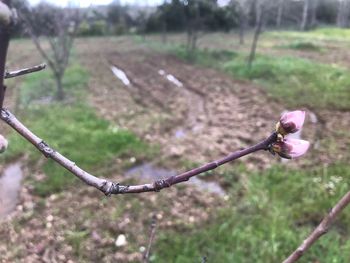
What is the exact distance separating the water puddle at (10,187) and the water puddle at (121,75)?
553 cm

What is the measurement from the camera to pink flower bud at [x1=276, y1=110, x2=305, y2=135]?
2.10ft

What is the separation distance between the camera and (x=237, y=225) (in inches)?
173

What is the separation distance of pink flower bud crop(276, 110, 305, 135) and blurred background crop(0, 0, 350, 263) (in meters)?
0.49

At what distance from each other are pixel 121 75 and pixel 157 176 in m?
7.26

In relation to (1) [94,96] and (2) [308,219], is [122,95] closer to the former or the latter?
(1) [94,96]

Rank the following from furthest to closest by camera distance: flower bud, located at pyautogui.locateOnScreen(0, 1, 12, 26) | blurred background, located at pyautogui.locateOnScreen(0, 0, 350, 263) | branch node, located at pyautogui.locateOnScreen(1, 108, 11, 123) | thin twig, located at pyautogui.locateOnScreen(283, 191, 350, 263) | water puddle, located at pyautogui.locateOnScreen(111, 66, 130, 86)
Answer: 1. water puddle, located at pyautogui.locateOnScreen(111, 66, 130, 86)
2. blurred background, located at pyautogui.locateOnScreen(0, 0, 350, 263)
3. thin twig, located at pyautogui.locateOnScreen(283, 191, 350, 263)
4. branch node, located at pyautogui.locateOnScreen(1, 108, 11, 123)
5. flower bud, located at pyautogui.locateOnScreen(0, 1, 12, 26)

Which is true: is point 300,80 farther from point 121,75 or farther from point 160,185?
point 160,185

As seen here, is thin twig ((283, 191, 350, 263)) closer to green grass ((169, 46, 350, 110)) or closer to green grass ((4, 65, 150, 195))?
green grass ((4, 65, 150, 195))

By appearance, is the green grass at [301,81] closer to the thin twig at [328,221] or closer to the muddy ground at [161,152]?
the muddy ground at [161,152]

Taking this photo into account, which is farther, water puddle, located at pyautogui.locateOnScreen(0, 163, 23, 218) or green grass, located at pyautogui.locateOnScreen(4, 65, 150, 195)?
green grass, located at pyautogui.locateOnScreen(4, 65, 150, 195)

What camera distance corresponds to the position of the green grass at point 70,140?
222 inches

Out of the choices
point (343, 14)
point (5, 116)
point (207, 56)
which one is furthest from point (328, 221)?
point (343, 14)

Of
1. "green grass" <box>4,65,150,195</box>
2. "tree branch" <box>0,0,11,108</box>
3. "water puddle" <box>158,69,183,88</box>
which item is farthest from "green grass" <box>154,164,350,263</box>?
"water puddle" <box>158,69,183,88</box>

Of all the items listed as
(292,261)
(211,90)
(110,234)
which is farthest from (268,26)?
(292,261)
